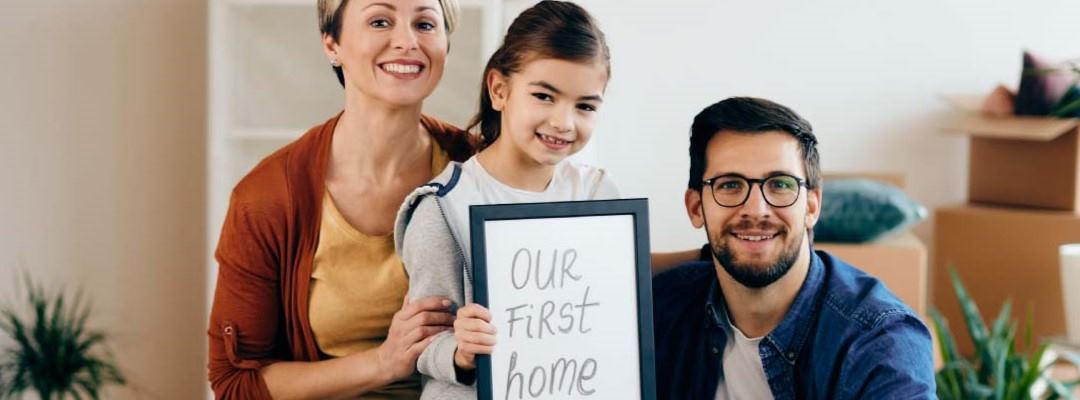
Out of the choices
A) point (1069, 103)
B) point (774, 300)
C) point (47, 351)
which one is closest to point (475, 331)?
point (774, 300)

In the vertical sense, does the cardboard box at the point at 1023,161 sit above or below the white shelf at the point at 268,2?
below

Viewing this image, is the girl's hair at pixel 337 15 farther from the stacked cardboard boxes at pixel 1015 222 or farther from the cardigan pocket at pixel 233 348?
the stacked cardboard boxes at pixel 1015 222

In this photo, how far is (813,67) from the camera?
12.6ft

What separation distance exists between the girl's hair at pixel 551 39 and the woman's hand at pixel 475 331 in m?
0.35

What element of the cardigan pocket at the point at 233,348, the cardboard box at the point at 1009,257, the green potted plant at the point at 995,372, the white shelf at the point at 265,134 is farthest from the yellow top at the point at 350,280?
the cardboard box at the point at 1009,257

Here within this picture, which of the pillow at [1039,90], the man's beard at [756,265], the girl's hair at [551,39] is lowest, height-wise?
the man's beard at [756,265]

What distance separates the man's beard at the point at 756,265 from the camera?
1.60 m

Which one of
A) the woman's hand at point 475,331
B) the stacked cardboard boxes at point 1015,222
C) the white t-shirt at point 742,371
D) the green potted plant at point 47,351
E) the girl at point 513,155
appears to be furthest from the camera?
the stacked cardboard boxes at point 1015,222

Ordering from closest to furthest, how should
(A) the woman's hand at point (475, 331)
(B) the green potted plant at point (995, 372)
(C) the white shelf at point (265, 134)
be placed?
(A) the woman's hand at point (475, 331) → (B) the green potted plant at point (995, 372) → (C) the white shelf at point (265, 134)

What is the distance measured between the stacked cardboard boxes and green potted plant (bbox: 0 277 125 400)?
8.17ft

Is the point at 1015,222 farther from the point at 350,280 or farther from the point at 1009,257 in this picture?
the point at 350,280

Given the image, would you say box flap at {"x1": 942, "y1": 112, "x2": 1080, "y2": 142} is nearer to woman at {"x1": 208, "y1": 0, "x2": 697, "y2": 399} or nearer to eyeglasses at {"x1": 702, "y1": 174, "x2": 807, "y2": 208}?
eyeglasses at {"x1": 702, "y1": 174, "x2": 807, "y2": 208}

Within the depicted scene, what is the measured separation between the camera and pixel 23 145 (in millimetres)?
3225

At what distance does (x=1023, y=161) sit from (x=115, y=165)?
2.65 metres
